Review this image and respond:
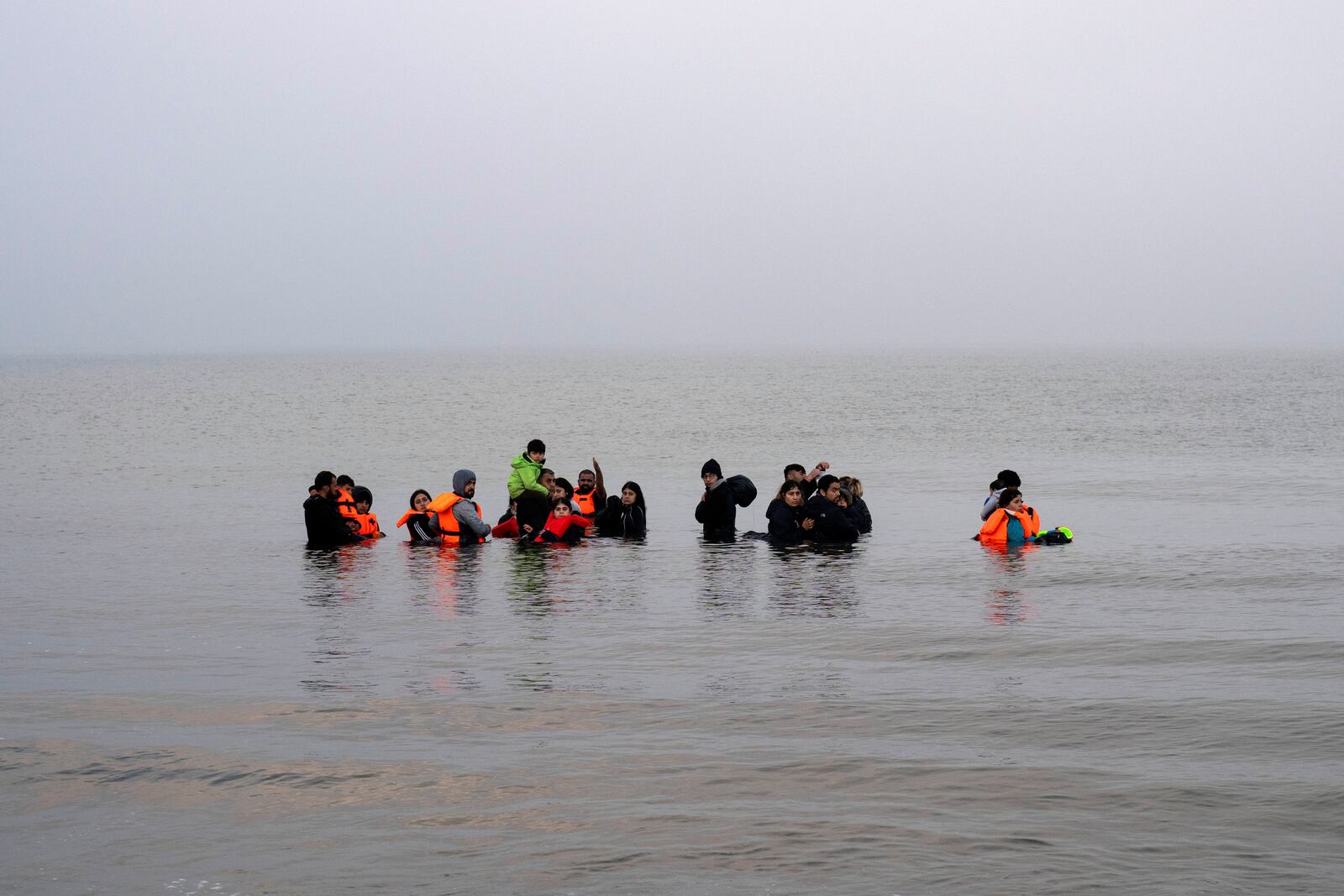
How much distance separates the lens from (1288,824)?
681 centimetres

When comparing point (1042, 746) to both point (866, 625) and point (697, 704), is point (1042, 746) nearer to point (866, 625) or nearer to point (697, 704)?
point (697, 704)

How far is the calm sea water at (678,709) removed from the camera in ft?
21.2

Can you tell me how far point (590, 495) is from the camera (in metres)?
19.6

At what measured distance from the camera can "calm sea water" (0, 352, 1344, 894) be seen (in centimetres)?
648

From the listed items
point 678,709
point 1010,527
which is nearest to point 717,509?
point 1010,527

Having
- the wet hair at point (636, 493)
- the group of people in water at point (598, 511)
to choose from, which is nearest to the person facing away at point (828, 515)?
the group of people in water at point (598, 511)

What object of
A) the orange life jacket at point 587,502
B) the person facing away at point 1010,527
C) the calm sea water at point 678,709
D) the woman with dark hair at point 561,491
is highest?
the woman with dark hair at point 561,491

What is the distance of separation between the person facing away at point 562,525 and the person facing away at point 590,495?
75 centimetres

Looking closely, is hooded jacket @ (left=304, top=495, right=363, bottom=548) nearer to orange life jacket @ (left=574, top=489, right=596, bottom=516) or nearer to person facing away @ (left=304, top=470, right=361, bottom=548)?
person facing away @ (left=304, top=470, right=361, bottom=548)

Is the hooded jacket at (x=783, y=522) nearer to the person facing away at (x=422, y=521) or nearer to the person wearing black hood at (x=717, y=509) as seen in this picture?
the person wearing black hood at (x=717, y=509)

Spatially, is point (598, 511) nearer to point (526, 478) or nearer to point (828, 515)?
point (526, 478)

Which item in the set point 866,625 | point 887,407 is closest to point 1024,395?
point 887,407

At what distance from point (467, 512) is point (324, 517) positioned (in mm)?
1951

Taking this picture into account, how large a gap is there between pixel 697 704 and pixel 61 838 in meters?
4.30
